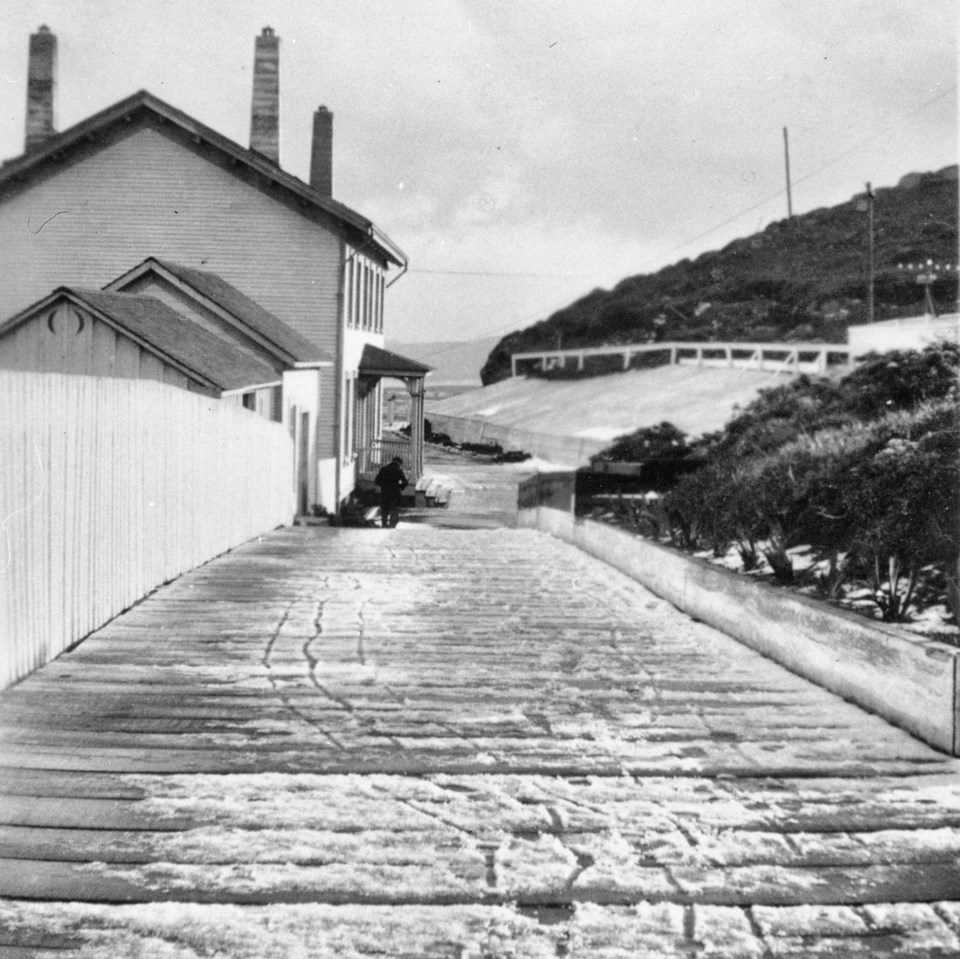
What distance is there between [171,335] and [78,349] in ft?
5.91

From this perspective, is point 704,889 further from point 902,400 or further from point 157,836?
point 902,400

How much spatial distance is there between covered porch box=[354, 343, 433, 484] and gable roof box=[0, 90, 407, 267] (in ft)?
16.3

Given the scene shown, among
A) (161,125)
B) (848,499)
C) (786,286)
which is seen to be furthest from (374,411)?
(786,286)

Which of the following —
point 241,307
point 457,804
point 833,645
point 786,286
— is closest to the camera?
point 457,804

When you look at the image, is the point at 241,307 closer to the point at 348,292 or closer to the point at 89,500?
the point at 348,292

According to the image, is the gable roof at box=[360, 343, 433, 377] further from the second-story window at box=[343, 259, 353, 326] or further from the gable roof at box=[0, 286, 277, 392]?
the gable roof at box=[0, 286, 277, 392]

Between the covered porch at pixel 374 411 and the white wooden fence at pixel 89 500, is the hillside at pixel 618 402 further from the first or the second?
the white wooden fence at pixel 89 500

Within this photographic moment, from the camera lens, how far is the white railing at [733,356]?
1501 inches

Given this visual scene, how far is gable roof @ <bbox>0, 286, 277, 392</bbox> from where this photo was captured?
52.0ft

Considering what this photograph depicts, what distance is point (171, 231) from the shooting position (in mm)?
28094

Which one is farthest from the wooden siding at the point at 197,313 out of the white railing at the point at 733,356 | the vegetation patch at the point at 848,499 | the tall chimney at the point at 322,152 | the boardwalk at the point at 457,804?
the white railing at the point at 733,356

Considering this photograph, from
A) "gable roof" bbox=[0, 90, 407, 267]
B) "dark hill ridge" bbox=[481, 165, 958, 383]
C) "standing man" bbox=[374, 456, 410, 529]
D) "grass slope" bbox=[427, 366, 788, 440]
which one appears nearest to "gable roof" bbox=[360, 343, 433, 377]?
"gable roof" bbox=[0, 90, 407, 267]

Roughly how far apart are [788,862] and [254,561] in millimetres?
10740

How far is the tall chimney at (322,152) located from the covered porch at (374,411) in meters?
4.28
